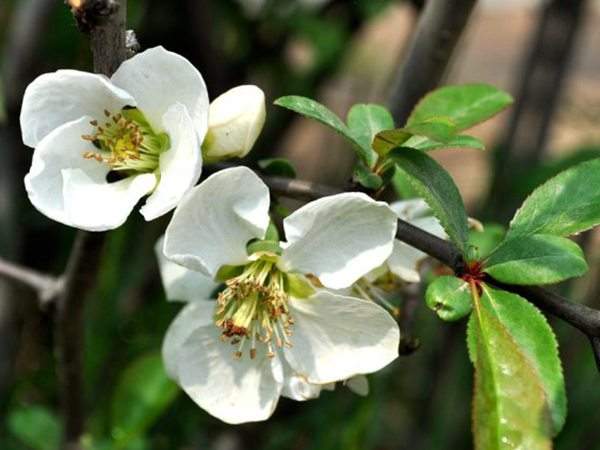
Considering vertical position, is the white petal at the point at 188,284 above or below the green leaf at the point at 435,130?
below

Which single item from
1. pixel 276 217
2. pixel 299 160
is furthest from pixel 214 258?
pixel 299 160

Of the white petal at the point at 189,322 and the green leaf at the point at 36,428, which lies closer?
the white petal at the point at 189,322

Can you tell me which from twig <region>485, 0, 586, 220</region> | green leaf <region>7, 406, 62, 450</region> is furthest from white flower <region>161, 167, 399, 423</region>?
twig <region>485, 0, 586, 220</region>

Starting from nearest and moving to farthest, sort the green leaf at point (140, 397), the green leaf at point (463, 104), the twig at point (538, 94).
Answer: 1. the green leaf at point (463, 104)
2. the green leaf at point (140, 397)
3. the twig at point (538, 94)

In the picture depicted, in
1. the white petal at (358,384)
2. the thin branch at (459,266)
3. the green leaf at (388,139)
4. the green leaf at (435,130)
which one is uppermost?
→ the green leaf at (435,130)

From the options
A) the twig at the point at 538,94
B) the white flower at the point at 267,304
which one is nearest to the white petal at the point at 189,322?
the white flower at the point at 267,304

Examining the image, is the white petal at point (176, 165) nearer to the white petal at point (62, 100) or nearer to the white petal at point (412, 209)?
the white petal at point (62, 100)

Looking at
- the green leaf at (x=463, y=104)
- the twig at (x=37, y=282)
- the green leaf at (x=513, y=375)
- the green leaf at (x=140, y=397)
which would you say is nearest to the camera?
the green leaf at (x=513, y=375)
